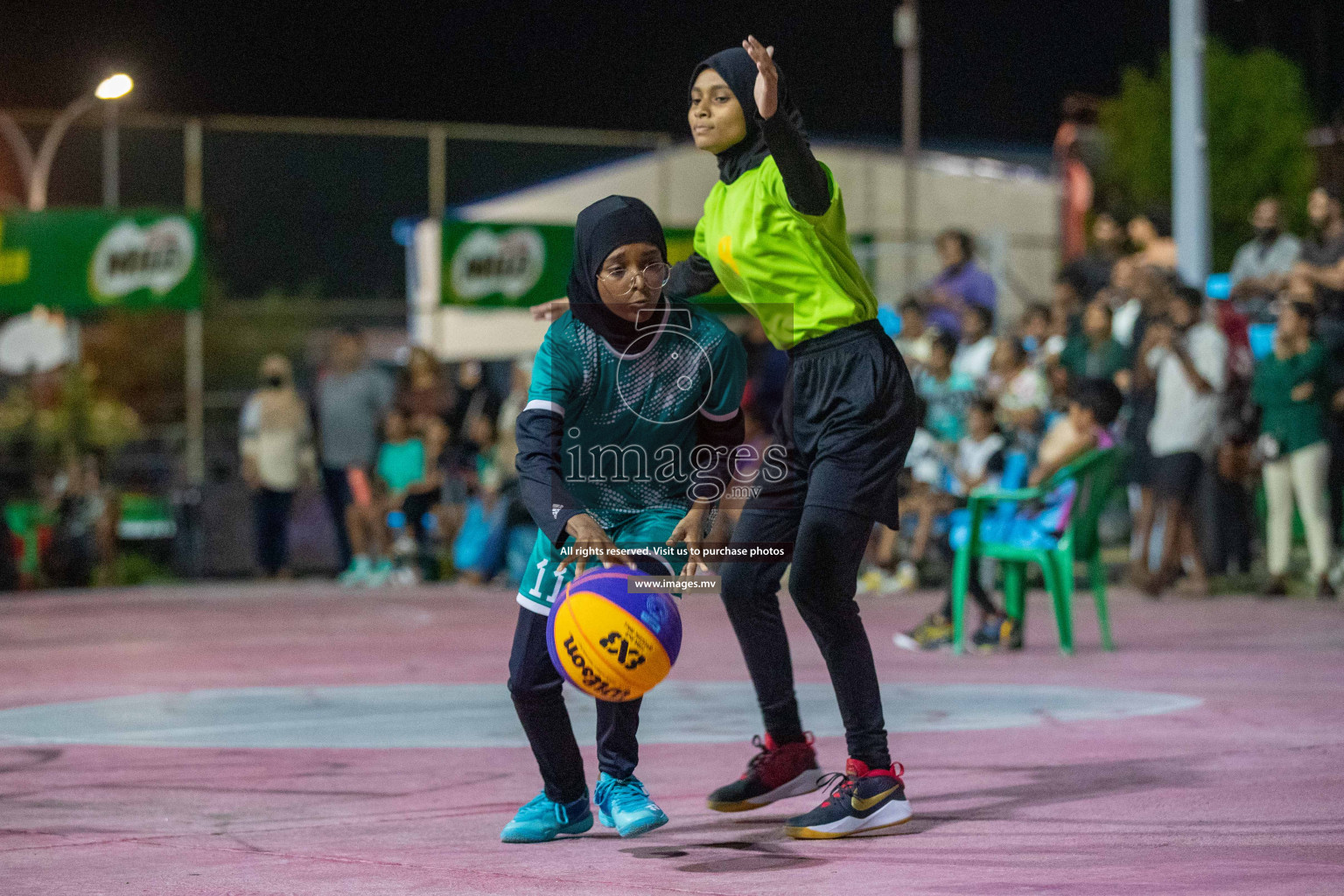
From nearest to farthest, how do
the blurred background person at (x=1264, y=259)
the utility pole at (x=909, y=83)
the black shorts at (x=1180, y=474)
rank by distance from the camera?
the black shorts at (x=1180, y=474) < the blurred background person at (x=1264, y=259) < the utility pole at (x=909, y=83)

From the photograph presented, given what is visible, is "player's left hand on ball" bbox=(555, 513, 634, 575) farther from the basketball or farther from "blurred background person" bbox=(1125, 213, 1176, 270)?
"blurred background person" bbox=(1125, 213, 1176, 270)

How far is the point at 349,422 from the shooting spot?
14.8 metres

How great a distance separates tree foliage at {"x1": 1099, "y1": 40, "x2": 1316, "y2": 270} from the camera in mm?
55062

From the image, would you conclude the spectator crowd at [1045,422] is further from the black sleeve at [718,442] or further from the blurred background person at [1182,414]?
the black sleeve at [718,442]

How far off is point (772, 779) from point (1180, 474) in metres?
7.64

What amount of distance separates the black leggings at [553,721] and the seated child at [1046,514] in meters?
4.96

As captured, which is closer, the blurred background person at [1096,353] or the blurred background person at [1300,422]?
the blurred background person at [1300,422]

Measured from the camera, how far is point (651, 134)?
2070 centimetres

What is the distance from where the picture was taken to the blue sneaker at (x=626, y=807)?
4.64 metres

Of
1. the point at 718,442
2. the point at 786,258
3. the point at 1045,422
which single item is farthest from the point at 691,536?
the point at 1045,422

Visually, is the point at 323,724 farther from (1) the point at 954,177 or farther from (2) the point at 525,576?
(1) the point at 954,177

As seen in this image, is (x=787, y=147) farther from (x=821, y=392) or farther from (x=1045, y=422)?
(x=1045, y=422)

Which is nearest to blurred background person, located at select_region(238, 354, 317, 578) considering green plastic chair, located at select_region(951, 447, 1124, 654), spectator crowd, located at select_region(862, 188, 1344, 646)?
spectator crowd, located at select_region(862, 188, 1344, 646)

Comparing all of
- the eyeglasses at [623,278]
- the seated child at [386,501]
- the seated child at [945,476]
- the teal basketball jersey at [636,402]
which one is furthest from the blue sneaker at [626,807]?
the seated child at [386,501]
